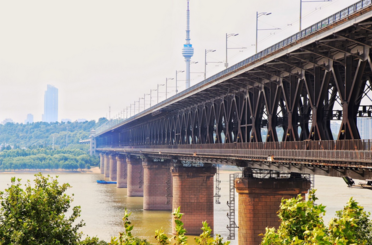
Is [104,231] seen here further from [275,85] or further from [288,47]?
[288,47]

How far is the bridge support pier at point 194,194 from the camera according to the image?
6869 centimetres

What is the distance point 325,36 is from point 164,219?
56.2 m

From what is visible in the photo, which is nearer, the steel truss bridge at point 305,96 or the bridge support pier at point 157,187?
the steel truss bridge at point 305,96

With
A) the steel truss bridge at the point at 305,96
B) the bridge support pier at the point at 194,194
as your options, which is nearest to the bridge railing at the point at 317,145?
the steel truss bridge at the point at 305,96

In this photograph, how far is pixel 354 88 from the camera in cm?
3144

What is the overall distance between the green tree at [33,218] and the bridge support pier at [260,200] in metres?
21.7

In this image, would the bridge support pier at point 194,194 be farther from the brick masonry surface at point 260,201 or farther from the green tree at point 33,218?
the green tree at point 33,218

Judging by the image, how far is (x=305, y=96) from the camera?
153 feet

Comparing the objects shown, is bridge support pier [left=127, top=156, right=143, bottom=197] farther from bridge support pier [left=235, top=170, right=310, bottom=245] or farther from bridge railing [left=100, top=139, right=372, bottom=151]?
bridge support pier [left=235, top=170, right=310, bottom=245]

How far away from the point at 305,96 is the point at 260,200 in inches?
349

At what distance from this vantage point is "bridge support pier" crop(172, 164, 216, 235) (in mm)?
68688

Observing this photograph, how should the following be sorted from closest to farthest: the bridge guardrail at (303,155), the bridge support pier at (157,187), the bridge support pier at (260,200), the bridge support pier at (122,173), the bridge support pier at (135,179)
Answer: the bridge guardrail at (303,155) < the bridge support pier at (260,200) < the bridge support pier at (157,187) < the bridge support pier at (135,179) < the bridge support pier at (122,173)

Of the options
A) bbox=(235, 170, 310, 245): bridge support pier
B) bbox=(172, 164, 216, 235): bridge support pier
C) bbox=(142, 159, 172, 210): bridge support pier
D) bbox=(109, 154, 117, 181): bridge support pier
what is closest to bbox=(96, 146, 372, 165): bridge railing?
bbox=(235, 170, 310, 245): bridge support pier

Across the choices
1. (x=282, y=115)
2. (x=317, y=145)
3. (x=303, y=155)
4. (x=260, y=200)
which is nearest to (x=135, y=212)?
(x=282, y=115)
